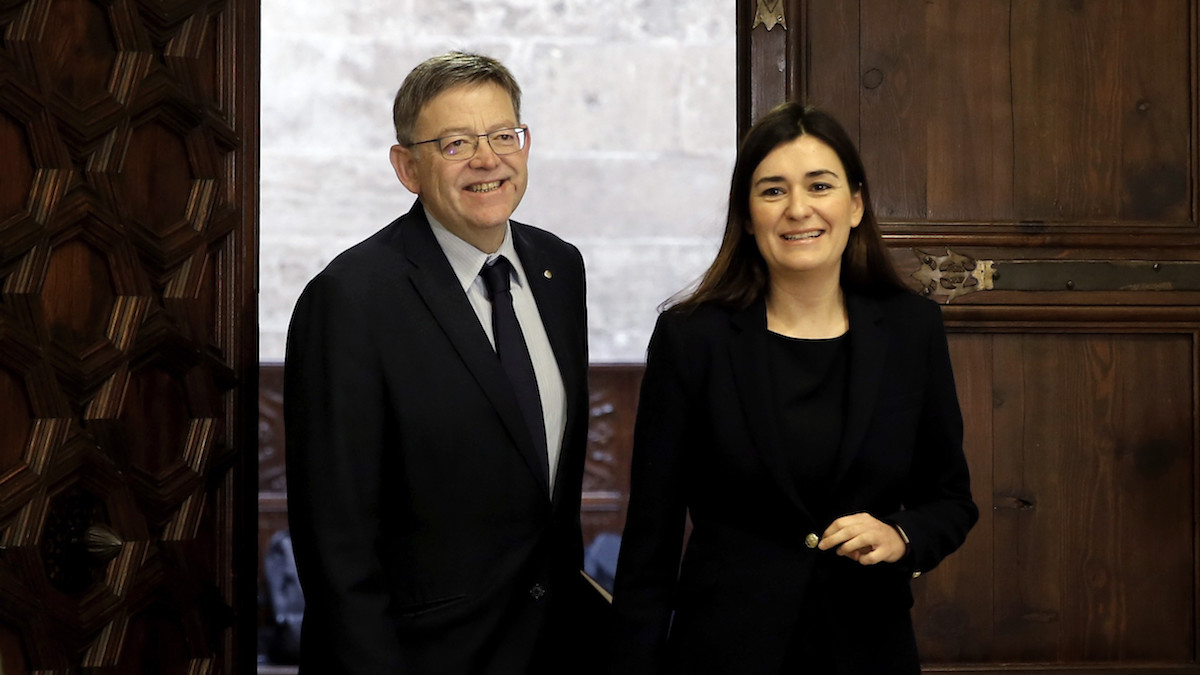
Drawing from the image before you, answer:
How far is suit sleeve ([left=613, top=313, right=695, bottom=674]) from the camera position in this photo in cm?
209

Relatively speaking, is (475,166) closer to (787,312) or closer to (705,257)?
(787,312)

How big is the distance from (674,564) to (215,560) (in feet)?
3.97

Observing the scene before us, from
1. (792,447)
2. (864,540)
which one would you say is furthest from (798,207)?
(864,540)

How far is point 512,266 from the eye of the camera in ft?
7.86

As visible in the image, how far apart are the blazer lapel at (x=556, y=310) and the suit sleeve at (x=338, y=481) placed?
1.18ft

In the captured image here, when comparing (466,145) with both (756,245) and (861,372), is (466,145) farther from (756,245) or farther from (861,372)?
(861,372)

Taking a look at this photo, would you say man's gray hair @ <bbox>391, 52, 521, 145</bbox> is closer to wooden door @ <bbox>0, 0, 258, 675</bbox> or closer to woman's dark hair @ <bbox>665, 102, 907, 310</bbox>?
woman's dark hair @ <bbox>665, 102, 907, 310</bbox>

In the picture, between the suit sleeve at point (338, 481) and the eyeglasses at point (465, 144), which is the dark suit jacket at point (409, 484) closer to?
the suit sleeve at point (338, 481)

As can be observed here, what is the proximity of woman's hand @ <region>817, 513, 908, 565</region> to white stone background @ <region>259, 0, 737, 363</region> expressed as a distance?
133 inches

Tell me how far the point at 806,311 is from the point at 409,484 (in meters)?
0.74

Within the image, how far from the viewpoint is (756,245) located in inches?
→ 87.3

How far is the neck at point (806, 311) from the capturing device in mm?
2145

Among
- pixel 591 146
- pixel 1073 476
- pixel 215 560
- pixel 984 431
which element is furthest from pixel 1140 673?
pixel 591 146

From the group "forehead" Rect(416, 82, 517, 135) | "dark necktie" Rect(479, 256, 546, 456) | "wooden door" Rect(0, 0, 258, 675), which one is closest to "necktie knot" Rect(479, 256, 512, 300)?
"dark necktie" Rect(479, 256, 546, 456)
